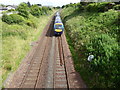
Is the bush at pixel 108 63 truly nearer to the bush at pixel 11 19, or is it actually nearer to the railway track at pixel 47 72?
the railway track at pixel 47 72

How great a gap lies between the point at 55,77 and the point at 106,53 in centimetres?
519

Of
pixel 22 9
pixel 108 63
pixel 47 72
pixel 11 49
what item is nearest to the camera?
pixel 108 63

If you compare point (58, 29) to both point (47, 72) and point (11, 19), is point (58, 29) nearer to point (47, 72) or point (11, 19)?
point (11, 19)

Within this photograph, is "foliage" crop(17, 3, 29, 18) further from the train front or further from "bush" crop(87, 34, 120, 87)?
"bush" crop(87, 34, 120, 87)

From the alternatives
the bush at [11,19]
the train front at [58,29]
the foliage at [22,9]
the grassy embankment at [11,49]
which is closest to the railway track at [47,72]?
the grassy embankment at [11,49]

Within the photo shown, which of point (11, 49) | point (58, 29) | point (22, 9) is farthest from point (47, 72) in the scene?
point (22, 9)

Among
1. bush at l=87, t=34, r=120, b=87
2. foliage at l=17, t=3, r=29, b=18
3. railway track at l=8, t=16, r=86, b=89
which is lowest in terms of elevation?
railway track at l=8, t=16, r=86, b=89

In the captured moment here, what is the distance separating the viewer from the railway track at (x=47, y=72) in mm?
9633

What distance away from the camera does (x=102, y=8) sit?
2661 cm

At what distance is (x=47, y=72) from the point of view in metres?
11.2

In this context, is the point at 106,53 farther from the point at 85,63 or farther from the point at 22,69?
the point at 22,69

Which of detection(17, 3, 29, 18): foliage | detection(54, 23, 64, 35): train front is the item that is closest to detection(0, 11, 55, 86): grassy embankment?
detection(54, 23, 64, 35): train front

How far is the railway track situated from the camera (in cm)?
963

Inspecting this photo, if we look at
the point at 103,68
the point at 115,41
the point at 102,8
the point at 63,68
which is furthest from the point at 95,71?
the point at 102,8
